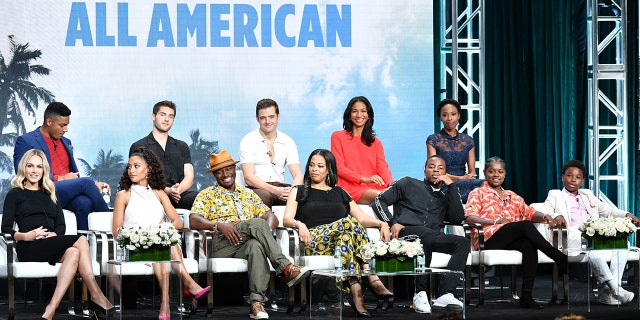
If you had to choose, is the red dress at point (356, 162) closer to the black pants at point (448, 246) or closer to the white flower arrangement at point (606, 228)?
the black pants at point (448, 246)

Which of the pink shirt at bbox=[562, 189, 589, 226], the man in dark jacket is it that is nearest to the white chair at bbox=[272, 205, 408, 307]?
the man in dark jacket

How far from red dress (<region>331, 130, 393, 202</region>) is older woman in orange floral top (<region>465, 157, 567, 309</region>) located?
0.77 m

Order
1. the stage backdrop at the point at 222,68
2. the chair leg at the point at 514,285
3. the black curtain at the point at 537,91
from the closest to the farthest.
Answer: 1. the chair leg at the point at 514,285
2. the stage backdrop at the point at 222,68
3. the black curtain at the point at 537,91

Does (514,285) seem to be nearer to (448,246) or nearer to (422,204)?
(448,246)

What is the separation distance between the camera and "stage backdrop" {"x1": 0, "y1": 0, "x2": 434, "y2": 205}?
8969mm

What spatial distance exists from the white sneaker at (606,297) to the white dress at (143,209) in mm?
2930

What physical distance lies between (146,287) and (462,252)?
215 cm

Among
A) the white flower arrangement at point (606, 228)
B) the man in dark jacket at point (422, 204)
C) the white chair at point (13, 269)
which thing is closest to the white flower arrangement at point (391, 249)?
the man in dark jacket at point (422, 204)

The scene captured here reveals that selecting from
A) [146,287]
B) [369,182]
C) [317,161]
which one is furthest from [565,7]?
[146,287]

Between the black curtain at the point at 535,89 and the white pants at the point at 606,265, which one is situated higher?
the black curtain at the point at 535,89

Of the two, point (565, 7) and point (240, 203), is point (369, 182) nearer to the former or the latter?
point (240, 203)

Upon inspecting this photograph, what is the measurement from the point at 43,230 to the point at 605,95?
5.05 metres

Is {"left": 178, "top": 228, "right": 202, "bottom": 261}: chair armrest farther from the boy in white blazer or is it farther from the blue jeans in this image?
the boy in white blazer

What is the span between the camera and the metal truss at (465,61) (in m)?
9.45
